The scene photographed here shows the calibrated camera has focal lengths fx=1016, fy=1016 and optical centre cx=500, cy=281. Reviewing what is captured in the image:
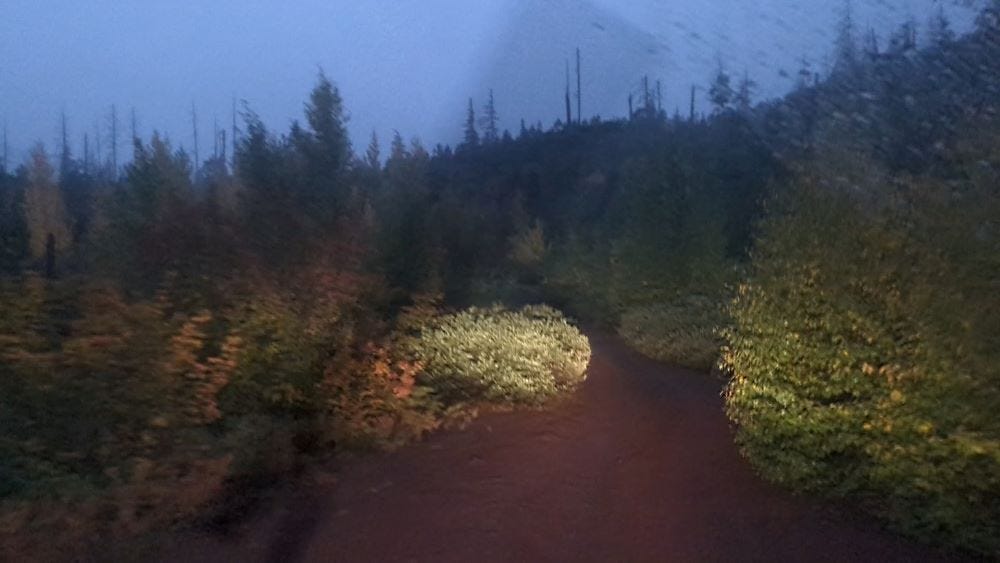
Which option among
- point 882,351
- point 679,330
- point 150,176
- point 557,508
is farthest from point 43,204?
point 882,351

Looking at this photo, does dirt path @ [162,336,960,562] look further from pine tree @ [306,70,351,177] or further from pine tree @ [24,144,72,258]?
pine tree @ [24,144,72,258]

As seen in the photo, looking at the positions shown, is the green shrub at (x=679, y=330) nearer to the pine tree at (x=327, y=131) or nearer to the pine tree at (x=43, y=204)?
the pine tree at (x=327, y=131)

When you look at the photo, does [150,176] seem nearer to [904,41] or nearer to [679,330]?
[679,330]

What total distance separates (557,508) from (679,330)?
8.45m

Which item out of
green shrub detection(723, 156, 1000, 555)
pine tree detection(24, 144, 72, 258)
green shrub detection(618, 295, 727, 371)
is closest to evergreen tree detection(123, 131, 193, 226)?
pine tree detection(24, 144, 72, 258)

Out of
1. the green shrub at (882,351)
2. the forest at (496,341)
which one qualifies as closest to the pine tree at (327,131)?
the forest at (496,341)

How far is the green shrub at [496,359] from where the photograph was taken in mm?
11617

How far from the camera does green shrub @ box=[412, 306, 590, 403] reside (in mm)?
11617

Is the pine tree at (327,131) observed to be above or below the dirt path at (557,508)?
above

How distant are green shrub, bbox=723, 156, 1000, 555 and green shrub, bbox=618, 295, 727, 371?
18.8ft

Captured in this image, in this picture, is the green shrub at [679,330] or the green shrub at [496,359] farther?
the green shrub at [679,330]

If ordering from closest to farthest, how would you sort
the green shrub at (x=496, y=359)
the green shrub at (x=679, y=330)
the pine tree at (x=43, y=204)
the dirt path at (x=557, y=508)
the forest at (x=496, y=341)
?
the forest at (x=496, y=341) → the dirt path at (x=557, y=508) → the green shrub at (x=496, y=359) → the green shrub at (x=679, y=330) → the pine tree at (x=43, y=204)

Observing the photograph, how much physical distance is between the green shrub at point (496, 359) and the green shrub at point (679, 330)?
2.77 metres

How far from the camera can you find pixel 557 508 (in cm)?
856
